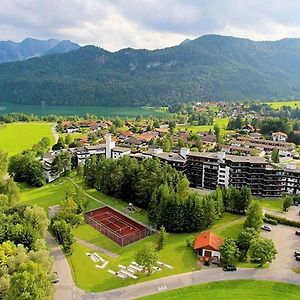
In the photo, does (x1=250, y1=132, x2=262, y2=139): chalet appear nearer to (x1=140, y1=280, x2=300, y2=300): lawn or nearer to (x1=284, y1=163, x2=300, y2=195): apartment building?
(x1=284, y1=163, x2=300, y2=195): apartment building

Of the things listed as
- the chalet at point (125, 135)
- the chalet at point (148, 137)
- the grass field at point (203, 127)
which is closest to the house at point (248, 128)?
the grass field at point (203, 127)

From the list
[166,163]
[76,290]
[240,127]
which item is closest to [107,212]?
[166,163]

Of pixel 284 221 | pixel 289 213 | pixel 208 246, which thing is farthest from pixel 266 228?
pixel 208 246

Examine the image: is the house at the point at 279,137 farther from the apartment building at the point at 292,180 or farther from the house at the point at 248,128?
the apartment building at the point at 292,180

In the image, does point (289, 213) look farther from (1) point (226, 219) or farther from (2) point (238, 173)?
(2) point (238, 173)

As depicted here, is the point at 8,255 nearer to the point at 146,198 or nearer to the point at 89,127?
the point at 146,198

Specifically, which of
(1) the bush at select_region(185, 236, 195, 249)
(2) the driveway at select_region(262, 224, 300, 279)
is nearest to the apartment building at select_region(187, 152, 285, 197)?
(2) the driveway at select_region(262, 224, 300, 279)
